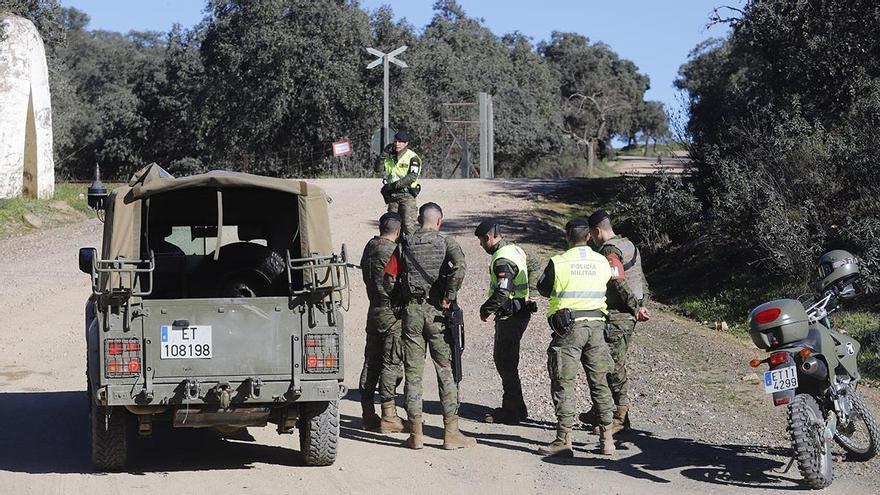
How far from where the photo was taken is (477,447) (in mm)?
9242

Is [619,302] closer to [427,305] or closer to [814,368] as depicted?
[427,305]

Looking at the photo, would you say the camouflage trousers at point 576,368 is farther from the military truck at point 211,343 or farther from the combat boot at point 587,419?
the military truck at point 211,343

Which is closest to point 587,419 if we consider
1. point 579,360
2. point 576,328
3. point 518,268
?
point 579,360

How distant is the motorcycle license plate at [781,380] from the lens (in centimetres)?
752

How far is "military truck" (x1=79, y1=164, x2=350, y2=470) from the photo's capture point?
786 centimetres

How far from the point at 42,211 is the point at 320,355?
17998 millimetres

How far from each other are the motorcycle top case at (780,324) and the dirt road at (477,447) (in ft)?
3.35

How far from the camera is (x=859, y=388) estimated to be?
11.4 meters

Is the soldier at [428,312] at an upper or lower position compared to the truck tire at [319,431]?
upper

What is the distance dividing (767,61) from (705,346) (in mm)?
7940

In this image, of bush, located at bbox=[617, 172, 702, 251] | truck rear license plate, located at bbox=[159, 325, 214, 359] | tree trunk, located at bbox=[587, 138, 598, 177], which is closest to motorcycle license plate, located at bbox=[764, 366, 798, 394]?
truck rear license plate, located at bbox=[159, 325, 214, 359]

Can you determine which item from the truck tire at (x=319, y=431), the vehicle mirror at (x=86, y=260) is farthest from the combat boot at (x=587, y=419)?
the vehicle mirror at (x=86, y=260)

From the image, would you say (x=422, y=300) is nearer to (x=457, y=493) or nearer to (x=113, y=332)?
(x=457, y=493)

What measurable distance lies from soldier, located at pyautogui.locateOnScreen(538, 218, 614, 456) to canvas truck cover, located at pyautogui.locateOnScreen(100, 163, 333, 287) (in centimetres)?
185
